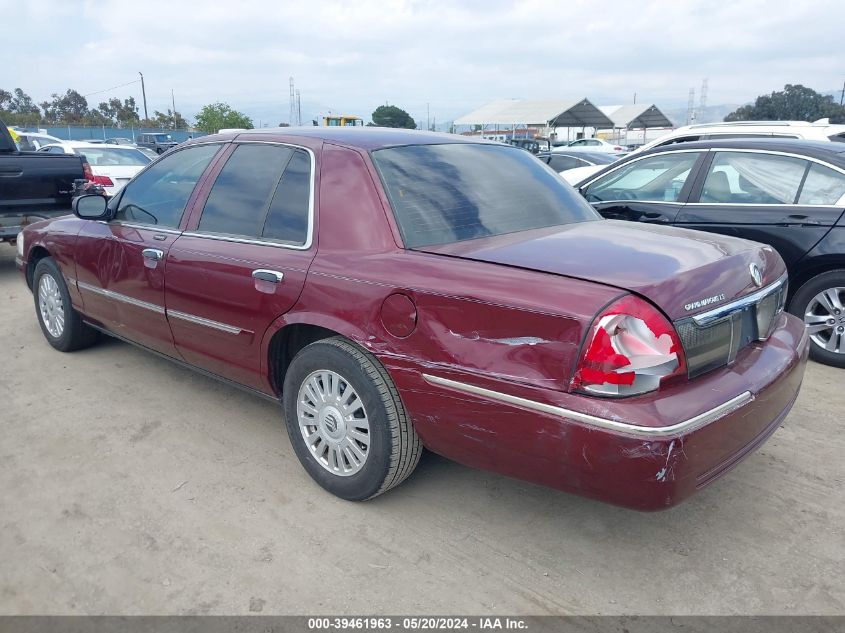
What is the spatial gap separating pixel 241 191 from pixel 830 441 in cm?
343

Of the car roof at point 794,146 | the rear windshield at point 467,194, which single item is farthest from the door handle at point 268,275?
the car roof at point 794,146

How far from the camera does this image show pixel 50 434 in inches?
142

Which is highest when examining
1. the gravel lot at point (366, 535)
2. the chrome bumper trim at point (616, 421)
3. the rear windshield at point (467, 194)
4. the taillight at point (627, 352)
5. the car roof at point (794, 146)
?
the car roof at point (794, 146)

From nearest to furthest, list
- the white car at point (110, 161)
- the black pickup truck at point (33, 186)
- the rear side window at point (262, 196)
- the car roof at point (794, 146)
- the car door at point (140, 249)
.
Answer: the rear side window at point (262, 196)
the car door at point (140, 249)
the car roof at point (794, 146)
the black pickup truck at point (33, 186)
the white car at point (110, 161)

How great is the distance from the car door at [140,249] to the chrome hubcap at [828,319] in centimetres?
416

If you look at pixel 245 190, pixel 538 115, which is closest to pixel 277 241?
pixel 245 190

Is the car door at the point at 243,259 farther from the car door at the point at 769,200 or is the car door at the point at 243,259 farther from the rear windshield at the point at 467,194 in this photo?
the car door at the point at 769,200

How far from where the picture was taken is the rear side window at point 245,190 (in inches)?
128

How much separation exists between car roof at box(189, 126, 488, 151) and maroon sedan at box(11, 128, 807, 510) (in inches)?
0.9

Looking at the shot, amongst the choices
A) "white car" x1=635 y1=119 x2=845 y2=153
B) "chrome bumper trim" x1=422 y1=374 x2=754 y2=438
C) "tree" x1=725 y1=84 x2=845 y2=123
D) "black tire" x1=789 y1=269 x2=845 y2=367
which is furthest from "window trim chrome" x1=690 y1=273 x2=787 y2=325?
"tree" x1=725 y1=84 x2=845 y2=123

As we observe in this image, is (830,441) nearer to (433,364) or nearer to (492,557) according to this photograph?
(492,557)

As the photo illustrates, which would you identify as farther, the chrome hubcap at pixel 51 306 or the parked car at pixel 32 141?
the parked car at pixel 32 141

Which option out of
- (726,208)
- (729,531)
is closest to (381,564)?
(729,531)

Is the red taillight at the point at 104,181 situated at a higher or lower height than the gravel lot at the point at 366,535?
higher
